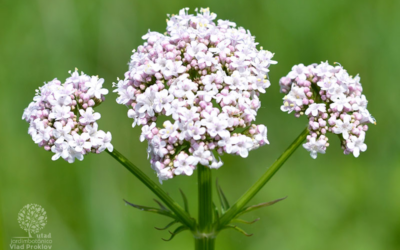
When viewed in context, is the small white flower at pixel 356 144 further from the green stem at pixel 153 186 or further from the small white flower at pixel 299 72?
the green stem at pixel 153 186

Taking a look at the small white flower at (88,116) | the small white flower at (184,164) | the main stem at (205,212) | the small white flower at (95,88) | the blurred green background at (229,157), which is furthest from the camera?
the blurred green background at (229,157)

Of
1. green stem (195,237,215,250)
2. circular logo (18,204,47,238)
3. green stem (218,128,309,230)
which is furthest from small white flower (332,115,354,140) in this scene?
circular logo (18,204,47,238)

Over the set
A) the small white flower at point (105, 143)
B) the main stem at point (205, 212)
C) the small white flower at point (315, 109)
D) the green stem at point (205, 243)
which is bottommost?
the green stem at point (205, 243)

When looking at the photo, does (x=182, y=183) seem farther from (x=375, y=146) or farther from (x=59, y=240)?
(x=375, y=146)

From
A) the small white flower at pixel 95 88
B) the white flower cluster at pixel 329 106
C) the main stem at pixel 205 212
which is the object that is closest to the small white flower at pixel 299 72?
the white flower cluster at pixel 329 106

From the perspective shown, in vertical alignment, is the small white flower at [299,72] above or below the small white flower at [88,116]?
above

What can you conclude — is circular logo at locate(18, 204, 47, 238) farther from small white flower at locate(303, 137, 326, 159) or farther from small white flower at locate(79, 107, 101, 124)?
small white flower at locate(303, 137, 326, 159)

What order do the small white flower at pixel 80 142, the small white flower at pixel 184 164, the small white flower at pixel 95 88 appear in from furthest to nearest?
1. the small white flower at pixel 95 88
2. the small white flower at pixel 80 142
3. the small white flower at pixel 184 164
